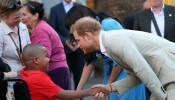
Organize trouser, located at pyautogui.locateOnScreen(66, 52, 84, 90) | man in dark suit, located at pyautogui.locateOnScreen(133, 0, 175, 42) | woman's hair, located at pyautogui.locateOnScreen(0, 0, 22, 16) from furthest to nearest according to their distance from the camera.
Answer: trouser, located at pyautogui.locateOnScreen(66, 52, 84, 90) < man in dark suit, located at pyautogui.locateOnScreen(133, 0, 175, 42) < woman's hair, located at pyautogui.locateOnScreen(0, 0, 22, 16)

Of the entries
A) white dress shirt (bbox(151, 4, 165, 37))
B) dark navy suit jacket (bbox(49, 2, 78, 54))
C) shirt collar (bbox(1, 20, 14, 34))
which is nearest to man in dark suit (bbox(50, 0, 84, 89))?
dark navy suit jacket (bbox(49, 2, 78, 54))

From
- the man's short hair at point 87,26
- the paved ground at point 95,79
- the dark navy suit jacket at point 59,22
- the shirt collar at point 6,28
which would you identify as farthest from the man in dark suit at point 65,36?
the man's short hair at point 87,26

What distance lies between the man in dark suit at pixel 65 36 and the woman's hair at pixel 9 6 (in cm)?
250

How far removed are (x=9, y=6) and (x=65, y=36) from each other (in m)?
3.00

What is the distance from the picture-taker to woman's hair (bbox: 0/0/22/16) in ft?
14.6

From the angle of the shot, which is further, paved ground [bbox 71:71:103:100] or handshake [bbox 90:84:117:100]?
paved ground [bbox 71:71:103:100]

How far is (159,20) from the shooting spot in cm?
687

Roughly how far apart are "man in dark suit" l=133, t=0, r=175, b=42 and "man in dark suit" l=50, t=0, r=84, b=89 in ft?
4.02

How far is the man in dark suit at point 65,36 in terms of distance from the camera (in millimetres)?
6973

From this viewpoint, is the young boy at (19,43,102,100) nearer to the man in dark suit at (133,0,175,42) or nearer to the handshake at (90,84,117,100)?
the handshake at (90,84,117,100)

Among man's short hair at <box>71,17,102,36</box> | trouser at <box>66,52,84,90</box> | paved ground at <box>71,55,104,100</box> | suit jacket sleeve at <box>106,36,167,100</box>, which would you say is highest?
man's short hair at <box>71,17,102,36</box>

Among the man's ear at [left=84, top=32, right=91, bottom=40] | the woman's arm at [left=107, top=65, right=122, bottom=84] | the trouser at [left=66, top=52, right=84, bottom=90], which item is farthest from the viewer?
the trouser at [left=66, top=52, right=84, bottom=90]

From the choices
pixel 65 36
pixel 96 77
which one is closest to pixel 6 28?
pixel 65 36

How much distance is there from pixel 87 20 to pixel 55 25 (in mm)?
4009
